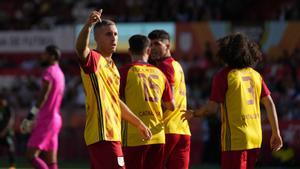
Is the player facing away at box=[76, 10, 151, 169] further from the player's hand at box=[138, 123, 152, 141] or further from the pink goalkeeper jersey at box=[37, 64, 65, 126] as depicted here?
the pink goalkeeper jersey at box=[37, 64, 65, 126]

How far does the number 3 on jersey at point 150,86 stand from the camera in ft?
32.8

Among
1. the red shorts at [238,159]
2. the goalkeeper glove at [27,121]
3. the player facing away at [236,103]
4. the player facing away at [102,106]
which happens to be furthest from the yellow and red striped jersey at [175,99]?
the goalkeeper glove at [27,121]

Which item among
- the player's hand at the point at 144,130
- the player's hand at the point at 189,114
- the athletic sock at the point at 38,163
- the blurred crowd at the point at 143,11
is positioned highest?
the blurred crowd at the point at 143,11

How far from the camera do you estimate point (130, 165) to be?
993 centimetres

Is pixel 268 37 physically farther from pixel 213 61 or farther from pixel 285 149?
pixel 285 149

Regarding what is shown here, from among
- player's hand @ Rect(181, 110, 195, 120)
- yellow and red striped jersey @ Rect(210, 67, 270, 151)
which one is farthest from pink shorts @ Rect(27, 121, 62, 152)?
yellow and red striped jersey @ Rect(210, 67, 270, 151)

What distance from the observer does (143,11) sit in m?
29.7

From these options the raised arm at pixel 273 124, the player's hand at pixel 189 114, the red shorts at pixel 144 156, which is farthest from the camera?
the red shorts at pixel 144 156

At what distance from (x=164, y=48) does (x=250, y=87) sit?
2012mm

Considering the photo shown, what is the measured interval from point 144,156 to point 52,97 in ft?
11.5

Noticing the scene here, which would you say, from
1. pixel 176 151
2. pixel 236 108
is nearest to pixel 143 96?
pixel 176 151

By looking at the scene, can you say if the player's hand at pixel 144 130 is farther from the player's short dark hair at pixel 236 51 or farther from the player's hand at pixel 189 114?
the player's short dark hair at pixel 236 51

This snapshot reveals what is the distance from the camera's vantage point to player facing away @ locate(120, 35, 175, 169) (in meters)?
9.98

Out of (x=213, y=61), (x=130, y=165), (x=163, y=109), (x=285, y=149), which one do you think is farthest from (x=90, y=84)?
(x=213, y=61)
